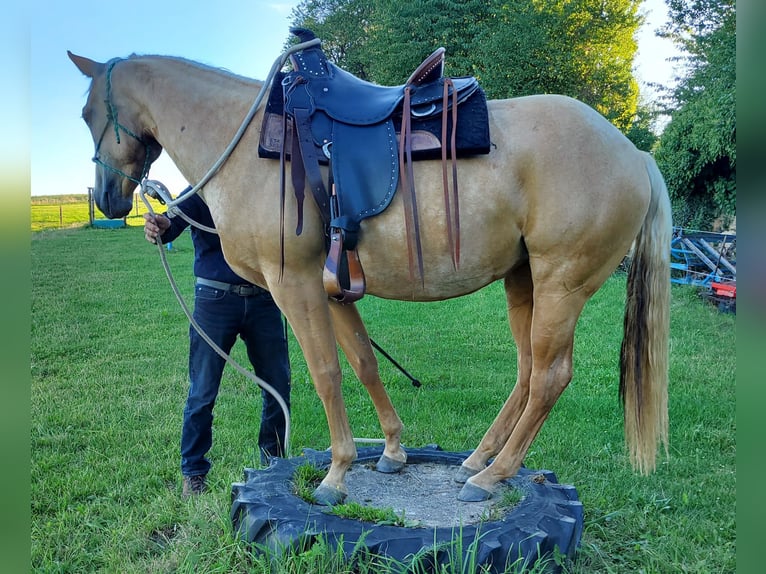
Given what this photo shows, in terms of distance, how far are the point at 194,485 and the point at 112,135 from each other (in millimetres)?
2067

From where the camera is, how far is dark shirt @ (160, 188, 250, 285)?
335 cm

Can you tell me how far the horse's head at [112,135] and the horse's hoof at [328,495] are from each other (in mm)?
1739

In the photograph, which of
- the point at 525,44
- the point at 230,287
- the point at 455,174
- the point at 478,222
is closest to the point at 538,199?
the point at 478,222

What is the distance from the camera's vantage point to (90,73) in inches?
109

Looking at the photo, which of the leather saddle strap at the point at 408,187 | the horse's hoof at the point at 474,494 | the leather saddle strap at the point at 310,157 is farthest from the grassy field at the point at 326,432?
the leather saddle strap at the point at 310,157

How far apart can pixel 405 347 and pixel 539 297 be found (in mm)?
4811

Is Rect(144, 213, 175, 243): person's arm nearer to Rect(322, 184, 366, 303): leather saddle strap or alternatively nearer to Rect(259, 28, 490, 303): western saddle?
Rect(259, 28, 490, 303): western saddle

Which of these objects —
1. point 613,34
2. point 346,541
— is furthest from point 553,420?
point 613,34

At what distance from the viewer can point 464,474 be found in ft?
9.73

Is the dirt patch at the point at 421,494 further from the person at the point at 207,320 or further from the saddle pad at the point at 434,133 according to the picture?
the saddle pad at the point at 434,133

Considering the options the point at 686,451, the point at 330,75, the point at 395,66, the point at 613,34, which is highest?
the point at 613,34

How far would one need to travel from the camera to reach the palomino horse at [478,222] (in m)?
2.36
